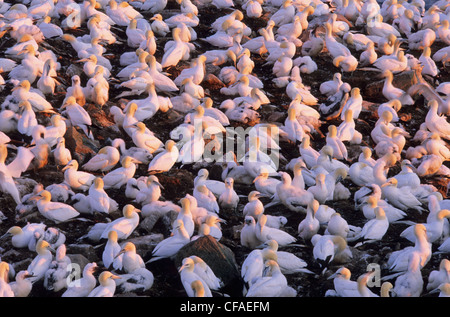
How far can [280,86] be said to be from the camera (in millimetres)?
14461

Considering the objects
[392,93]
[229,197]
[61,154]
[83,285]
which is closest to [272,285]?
[83,285]

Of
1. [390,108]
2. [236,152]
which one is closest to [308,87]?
[390,108]

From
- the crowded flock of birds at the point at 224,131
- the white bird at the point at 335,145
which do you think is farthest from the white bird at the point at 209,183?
the white bird at the point at 335,145

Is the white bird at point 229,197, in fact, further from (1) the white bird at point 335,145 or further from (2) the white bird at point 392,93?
(2) the white bird at point 392,93

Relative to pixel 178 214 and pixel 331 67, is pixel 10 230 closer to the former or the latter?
pixel 178 214

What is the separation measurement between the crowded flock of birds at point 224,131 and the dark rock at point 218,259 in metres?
0.11

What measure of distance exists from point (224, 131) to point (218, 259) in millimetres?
3637

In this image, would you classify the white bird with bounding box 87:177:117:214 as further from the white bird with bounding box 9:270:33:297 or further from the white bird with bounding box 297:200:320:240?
the white bird with bounding box 297:200:320:240

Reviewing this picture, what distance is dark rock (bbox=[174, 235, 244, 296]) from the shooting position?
9664mm

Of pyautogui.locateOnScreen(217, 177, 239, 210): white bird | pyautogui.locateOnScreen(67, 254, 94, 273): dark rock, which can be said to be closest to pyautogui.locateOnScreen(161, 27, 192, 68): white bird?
pyautogui.locateOnScreen(217, 177, 239, 210): white bird

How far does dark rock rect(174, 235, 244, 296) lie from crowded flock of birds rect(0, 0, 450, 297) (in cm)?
11

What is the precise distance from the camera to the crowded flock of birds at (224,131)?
9.82 m

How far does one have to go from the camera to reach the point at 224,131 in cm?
1304

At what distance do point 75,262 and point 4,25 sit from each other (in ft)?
22.4
